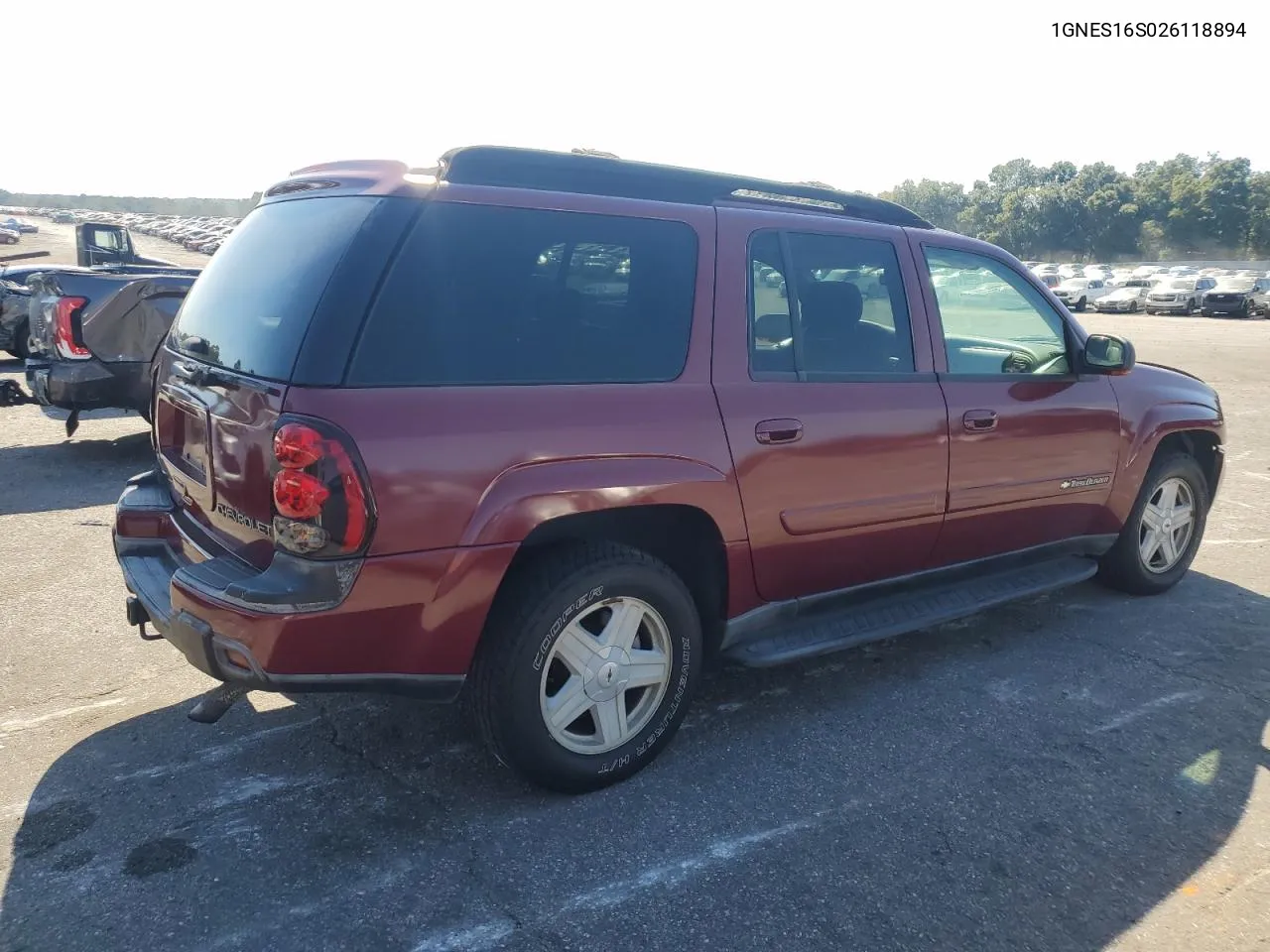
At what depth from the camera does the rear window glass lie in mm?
2701

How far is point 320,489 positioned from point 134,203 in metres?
168

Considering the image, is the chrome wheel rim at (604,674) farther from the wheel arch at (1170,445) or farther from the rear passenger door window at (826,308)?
the wheel arch at (1170,445)

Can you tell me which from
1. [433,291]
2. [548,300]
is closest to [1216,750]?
[548,300]

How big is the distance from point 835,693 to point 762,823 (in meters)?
1.06

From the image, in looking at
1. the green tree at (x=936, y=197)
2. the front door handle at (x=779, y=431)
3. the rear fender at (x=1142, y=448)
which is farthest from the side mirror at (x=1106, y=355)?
the green tree at (x=936, y=197)

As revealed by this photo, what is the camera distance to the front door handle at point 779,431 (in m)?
3.26

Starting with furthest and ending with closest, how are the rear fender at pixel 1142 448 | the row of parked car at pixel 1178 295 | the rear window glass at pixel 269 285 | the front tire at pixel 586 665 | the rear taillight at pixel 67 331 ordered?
the row of parked car at pixel 1178 295, the rear taillight at pixel 67 331, the rear fender at pixel 1142 448, the front tire at pixel 586 665, the rear window glass at pixel 269 285

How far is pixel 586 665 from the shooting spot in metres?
3.04

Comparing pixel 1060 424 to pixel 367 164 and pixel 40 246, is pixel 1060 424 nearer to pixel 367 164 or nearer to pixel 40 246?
pixel 367 164

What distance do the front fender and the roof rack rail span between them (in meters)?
0.92

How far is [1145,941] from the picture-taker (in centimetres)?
250

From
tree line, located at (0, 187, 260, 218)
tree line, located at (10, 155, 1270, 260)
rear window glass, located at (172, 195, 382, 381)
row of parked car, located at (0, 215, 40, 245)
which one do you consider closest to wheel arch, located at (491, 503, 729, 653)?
rear window glass, located at (172, 195, 382, 381)

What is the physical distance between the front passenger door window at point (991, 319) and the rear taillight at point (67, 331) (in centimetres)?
Result: 655

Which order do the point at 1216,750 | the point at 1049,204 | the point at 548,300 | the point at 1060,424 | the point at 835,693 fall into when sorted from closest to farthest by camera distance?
1. the point at 548,300
2. the point at 1216,750
3. the point at 835,693
4. the point at 1060,424
5. the point at 1049,204
